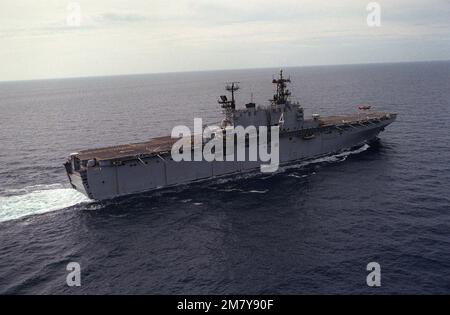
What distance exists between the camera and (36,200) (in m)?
46.6

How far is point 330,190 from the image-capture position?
4850 cm

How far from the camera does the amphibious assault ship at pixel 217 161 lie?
156ft

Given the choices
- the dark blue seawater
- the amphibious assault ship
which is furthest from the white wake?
the amphibious assault ship

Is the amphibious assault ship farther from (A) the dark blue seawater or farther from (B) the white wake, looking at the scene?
(A) the dark blue seawater

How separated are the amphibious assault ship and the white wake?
5.38 feet

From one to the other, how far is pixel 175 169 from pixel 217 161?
6.01 meters

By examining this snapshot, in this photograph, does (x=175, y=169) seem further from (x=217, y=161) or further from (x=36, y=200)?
(x=36, y=200)

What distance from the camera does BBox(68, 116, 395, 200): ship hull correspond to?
4703cm

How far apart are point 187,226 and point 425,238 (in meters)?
21.6

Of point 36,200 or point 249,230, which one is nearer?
point 249,230

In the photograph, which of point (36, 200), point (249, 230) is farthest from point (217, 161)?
point (36, 200)

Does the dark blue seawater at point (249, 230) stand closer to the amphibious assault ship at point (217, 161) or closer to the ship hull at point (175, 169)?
the ship hull at point (175, 169)

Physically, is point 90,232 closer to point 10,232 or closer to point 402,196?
point 10,232
